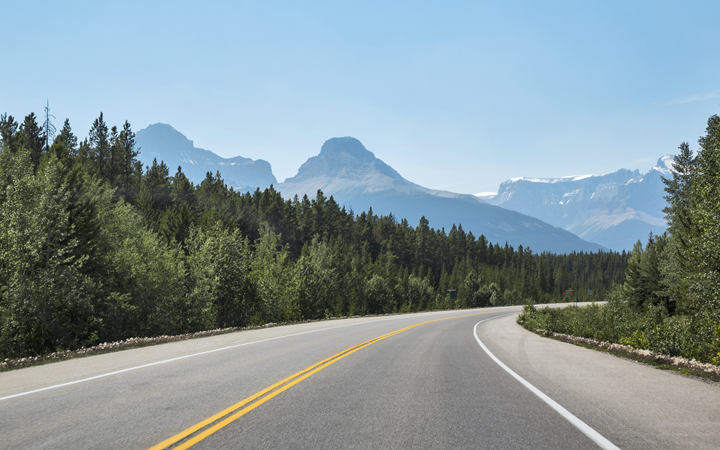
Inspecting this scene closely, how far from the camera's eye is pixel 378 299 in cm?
6700

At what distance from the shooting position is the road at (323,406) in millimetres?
4473

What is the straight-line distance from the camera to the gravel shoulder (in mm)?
4699

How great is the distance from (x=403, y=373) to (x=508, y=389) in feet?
7.82

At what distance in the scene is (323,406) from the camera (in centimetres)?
584

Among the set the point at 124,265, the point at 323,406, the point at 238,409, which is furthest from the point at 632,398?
the point at 124,265

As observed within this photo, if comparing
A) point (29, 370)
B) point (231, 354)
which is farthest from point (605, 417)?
point (29, 370)

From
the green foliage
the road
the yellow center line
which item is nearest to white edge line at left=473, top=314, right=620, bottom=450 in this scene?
the road

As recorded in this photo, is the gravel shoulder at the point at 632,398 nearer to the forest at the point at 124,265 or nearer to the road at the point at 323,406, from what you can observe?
the road at the point at 323,406

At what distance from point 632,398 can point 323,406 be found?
5.04 m

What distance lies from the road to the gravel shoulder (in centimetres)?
4

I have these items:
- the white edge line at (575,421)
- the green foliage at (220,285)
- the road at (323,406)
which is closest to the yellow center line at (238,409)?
the road at (323,406)

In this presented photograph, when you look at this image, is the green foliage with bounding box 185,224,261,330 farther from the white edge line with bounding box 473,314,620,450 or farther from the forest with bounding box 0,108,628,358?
the white edge line with bounding box 473,314,620,450

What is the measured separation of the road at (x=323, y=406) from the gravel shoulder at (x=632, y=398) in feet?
0.12

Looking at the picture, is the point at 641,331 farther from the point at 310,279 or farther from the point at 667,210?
the point at 667,210
